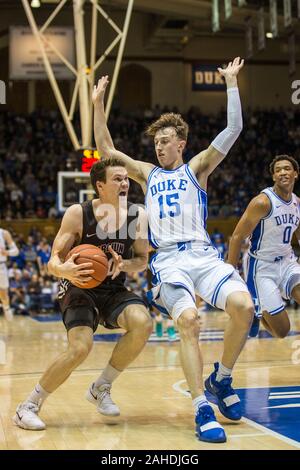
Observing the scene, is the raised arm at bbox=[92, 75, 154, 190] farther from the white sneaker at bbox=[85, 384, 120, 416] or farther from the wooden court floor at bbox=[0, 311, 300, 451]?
the wooden court floor at bbox=[0, 311, 300, 451]

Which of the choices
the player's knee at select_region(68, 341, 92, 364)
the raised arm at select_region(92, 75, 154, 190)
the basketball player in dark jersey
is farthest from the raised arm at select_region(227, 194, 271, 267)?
the player's knee at select_region(68, 341, 92, 364)

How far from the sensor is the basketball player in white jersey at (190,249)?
4.95m

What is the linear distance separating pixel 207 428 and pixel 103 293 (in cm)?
131

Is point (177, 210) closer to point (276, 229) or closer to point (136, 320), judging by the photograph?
point (136, 320)

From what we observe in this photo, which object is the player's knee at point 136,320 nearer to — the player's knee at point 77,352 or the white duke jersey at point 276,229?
the player's knee at point 77,352

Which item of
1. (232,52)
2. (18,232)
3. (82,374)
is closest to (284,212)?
(82,374)

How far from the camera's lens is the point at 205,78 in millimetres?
28438

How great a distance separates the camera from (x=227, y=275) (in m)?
5.09

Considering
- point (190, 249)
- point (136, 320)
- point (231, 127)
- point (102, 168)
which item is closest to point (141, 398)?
point (136, 320)

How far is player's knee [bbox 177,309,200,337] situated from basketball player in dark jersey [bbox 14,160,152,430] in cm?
36

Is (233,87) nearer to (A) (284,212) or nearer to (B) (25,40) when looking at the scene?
(A) (284,212)

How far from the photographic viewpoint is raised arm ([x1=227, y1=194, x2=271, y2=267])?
6700 millimetres

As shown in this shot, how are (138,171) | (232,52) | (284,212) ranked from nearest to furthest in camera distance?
1. (138,171)
2. (284,212)
3. (232,52)
